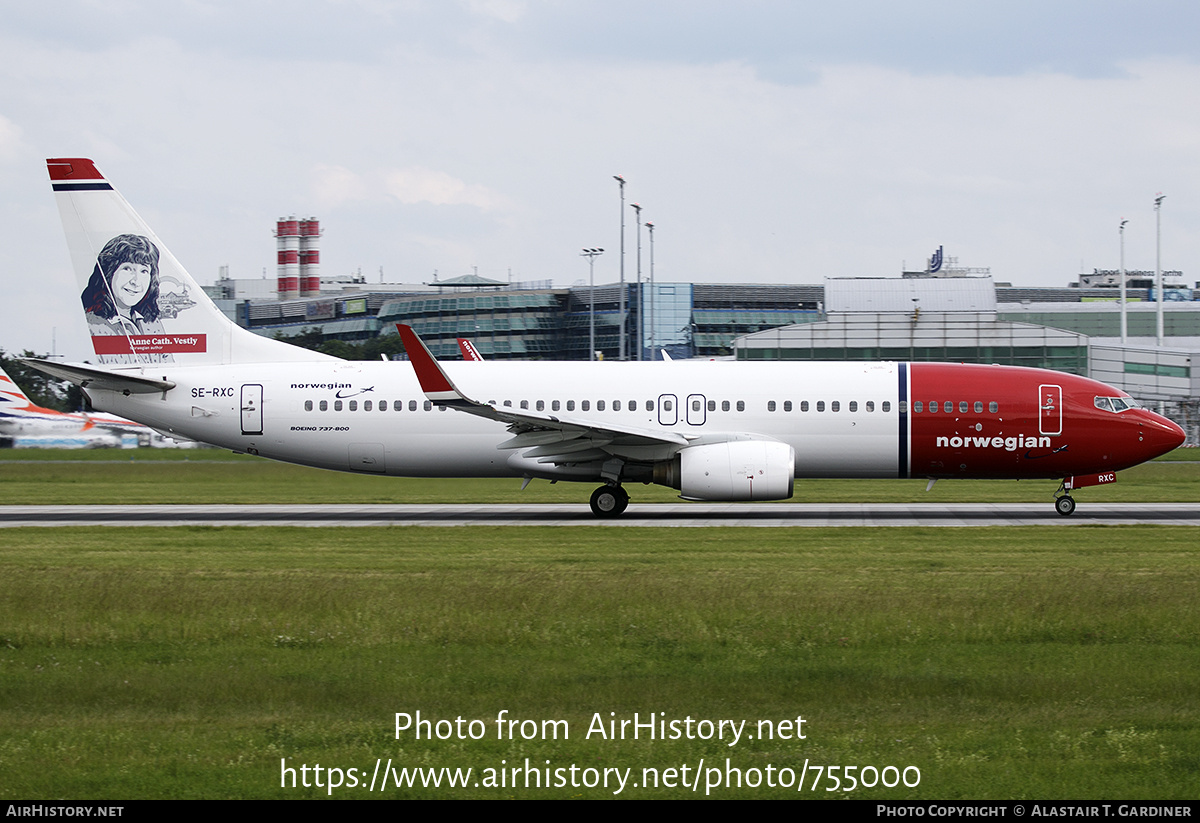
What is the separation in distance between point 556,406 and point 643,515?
3168mm

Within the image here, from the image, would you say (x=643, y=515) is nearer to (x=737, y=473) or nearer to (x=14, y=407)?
(x=737, y=473)

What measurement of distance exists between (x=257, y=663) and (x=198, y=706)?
139 cm

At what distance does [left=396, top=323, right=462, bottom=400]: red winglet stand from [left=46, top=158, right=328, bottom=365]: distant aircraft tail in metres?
5.36

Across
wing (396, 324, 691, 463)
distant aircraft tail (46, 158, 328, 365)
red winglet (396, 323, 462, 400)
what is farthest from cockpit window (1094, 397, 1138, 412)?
distant aircraft tail (46, 158, 328, 365)

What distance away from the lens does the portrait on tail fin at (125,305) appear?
2903 cm

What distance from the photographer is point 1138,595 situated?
1409 centimetres

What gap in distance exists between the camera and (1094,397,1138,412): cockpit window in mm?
27891

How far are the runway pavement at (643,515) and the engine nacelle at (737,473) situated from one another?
591mm

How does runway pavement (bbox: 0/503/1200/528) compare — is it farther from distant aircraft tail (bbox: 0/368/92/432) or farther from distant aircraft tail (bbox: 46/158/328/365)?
distant aircraft tail (bbox: 0/368/92/432)

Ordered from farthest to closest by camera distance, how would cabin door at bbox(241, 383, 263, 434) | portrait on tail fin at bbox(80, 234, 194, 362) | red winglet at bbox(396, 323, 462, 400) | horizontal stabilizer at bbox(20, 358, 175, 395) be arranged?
portrait on tail fin at bbox(80, 234, 194, 362) < cabin door at bbox(241, 383, 263, 434) < horizontal stabilizer at bbox(20, 358, 175, 395) < red winglet at bbox(396, 323, 462, 400)

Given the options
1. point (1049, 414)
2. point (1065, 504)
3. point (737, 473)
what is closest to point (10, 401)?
point (737, 473)

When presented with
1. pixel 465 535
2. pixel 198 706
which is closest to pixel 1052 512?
pixel 465 535
